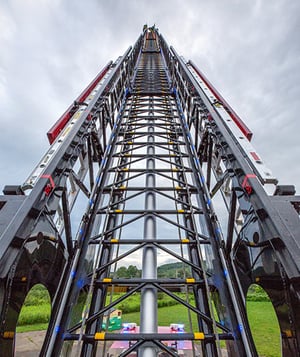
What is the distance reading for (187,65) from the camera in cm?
482

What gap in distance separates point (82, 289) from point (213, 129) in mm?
1954

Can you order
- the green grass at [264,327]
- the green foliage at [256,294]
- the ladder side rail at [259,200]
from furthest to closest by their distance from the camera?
the green foliage at [256,294], the green grass at [264,327], the ladder side rail at [259,200]

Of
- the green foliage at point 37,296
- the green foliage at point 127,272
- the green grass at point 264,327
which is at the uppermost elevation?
the green foliage at point 127,272

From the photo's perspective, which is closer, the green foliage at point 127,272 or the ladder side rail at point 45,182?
the ladder side rail at point 45,182

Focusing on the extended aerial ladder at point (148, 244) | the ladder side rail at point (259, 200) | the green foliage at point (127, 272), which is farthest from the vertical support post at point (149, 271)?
the ladder side rail at point (259, 200)

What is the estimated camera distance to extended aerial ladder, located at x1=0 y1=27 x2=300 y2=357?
1.27 metres

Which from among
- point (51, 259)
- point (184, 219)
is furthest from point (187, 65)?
point (51, 259)

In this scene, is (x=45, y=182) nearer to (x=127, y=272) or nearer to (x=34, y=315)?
A: (x=34, y=315)

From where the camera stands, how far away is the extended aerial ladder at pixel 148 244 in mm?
1272

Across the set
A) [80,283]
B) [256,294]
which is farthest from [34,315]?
[256,294]

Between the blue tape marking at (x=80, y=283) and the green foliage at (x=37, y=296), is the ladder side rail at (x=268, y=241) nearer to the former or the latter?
the blue tape marking at (x=80, y=283)

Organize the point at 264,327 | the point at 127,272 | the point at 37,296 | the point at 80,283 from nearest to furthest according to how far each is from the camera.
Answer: the point at 37,296 < the point at 264,327 < the point at 80,283 < the point at 127,272

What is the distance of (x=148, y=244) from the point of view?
2.15m

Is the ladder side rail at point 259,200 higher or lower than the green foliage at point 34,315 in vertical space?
higher
